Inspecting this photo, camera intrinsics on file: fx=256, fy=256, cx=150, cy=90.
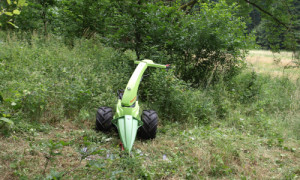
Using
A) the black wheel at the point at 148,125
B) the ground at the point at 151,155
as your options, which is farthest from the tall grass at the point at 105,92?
the black wheel at the point at 148,125

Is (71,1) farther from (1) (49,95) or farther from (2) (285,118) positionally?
(2) (285,118)

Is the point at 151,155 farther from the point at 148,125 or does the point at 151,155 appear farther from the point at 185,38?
the point at 185,38

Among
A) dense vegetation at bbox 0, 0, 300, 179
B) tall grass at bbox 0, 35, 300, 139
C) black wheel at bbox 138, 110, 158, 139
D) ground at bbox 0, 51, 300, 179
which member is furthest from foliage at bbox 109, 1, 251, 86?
black wheel at bbox 138, 110, 158, 139

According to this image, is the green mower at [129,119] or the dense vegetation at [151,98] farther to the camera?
the green mower at [129,119]

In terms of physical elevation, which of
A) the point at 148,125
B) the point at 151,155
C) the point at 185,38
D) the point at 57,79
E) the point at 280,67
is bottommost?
the point at 151,155

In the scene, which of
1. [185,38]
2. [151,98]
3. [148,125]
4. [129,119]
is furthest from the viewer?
[185,38]

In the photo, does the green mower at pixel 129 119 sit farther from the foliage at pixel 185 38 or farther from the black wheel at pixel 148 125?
the foliage at pixel 185 38

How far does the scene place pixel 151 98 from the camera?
19.0 ft

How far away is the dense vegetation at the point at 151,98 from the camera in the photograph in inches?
128

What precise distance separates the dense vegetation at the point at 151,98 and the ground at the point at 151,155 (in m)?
0.02

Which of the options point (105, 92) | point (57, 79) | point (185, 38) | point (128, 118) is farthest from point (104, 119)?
point (185, 38)

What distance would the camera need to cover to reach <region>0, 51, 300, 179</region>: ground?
290cm

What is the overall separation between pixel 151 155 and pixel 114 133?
82cm

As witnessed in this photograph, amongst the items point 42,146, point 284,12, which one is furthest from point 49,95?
point 284,12
